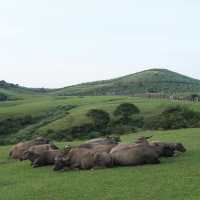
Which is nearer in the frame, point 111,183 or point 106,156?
point 111,183

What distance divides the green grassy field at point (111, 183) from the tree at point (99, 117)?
39.7 m

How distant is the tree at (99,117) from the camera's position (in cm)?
6297

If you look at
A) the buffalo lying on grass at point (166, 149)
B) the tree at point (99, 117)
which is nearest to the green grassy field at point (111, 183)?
the buffalo lying on grass at point (166, 149)

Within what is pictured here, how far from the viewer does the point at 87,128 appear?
62.0 m

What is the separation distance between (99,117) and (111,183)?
154 ft

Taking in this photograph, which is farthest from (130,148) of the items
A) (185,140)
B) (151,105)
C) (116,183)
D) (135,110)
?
(151,105)

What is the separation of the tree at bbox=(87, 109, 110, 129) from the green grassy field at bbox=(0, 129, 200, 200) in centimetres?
3973

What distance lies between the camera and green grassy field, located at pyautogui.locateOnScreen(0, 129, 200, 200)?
623 inches

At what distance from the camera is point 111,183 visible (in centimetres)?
1770

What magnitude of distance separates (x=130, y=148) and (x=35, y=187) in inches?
196

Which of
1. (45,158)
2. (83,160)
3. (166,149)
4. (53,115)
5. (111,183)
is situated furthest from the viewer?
(53,115)

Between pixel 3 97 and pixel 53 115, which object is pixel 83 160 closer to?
pixel 53 115

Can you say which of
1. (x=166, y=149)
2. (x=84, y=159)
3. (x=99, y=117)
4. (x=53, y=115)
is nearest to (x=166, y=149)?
(x=166, y=149)

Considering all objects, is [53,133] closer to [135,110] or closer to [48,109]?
[135,110]
